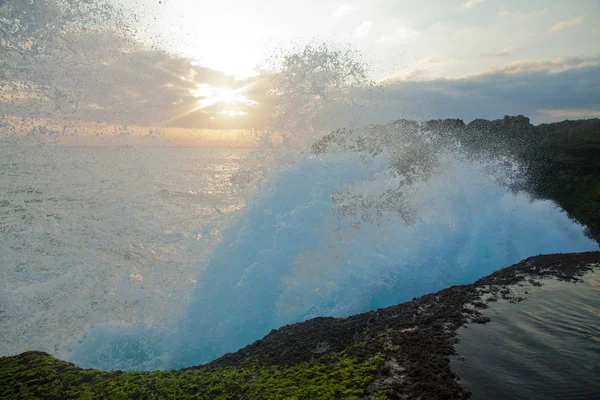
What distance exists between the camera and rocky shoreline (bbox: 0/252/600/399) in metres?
5.18

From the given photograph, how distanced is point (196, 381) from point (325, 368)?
266 centimetres

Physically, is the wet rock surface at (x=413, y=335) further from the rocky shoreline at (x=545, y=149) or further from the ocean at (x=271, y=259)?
the rocky shoreline at (x=545, y=149)

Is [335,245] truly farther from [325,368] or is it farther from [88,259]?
[88,259]

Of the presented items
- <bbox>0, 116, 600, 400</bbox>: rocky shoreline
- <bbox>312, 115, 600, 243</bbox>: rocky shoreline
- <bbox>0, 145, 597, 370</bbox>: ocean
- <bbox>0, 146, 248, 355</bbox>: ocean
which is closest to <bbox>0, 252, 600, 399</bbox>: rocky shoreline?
<bbox>0, 116, 600, 400</bbox>: rocky shoreline

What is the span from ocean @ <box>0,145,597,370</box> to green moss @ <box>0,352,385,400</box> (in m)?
3.56

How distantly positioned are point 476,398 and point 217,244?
38.1 feet

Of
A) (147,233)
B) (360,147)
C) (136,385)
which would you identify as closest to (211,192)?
(147,233)

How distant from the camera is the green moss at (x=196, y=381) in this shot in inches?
214

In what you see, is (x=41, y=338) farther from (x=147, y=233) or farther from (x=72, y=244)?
(x=147, y=233)

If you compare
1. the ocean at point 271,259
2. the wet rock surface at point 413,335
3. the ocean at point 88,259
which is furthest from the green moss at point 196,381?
the ocean at point 88,259

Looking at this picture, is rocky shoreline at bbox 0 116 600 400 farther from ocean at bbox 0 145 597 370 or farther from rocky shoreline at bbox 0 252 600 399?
ocean at bbox 0 145 597 370

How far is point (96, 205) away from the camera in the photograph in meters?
28.1

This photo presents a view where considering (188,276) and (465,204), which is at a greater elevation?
(465,204)

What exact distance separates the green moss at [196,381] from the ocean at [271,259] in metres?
3.56
